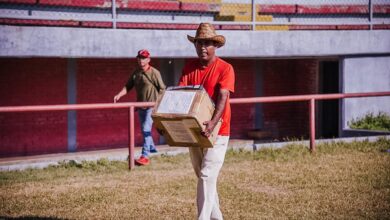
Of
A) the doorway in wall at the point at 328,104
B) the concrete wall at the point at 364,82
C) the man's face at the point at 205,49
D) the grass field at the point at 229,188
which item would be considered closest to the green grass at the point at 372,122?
the concrete wall at the point at 364,82

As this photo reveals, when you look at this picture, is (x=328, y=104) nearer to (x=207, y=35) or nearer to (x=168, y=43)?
(x=168, y=43)

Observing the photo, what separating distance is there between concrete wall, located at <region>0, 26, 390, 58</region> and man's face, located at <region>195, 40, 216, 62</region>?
5.98 meters

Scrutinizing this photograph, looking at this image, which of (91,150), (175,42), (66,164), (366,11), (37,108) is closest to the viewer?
(37,108)

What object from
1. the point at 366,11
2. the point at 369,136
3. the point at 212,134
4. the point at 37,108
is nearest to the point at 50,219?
the point at 212,134

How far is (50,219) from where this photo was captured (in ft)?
22.7

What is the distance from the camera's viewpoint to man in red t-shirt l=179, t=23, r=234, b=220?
5.80m

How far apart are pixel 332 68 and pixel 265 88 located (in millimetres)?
1833

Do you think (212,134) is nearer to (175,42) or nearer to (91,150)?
(175,42)

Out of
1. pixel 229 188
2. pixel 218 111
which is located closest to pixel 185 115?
pixel 218 111

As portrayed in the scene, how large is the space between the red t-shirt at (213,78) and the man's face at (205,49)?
9 cm

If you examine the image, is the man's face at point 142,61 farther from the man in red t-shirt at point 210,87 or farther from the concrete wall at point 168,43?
the man in red t-shirt at point 210,87

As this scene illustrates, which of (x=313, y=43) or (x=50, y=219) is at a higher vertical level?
(x=313, y=43)

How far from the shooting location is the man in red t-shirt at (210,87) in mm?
5805

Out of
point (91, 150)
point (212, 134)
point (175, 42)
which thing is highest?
point (175, 42)
